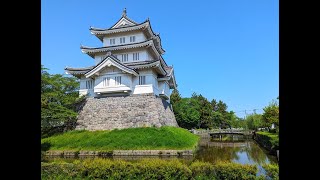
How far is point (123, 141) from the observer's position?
20469 mm

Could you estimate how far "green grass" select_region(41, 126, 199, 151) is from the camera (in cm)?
1976

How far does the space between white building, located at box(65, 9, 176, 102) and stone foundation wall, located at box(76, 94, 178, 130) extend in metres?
0.88

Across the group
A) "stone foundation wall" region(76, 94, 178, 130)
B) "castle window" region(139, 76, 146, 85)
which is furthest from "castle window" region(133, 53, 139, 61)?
"stone foundation wall" region(76, 94, 178, 130)

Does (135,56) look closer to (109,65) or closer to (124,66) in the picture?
(124,66)

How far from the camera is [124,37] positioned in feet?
95.6

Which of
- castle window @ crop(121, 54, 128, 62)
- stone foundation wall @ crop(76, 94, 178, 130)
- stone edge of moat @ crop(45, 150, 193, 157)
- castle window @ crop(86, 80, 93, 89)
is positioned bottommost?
stone edge of moat @ crop(45, 150, 193, 157)

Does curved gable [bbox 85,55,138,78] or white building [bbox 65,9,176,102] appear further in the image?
white building [bbox 65,9,176,102]

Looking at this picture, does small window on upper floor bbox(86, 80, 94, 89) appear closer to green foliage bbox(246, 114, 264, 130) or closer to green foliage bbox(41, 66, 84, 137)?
green foliage bbox(41, 66, 84, 137)

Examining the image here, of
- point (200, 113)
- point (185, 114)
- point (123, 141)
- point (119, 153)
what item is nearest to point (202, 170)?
point (119, 153)
